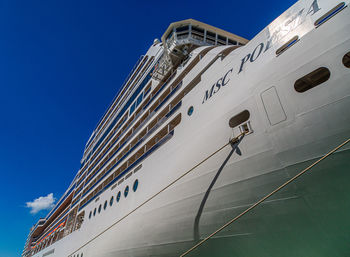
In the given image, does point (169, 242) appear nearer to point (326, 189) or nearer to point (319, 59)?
point (326, 189)

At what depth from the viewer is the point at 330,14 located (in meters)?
3.44

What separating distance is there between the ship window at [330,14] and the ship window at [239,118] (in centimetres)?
202

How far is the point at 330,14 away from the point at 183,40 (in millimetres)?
8260

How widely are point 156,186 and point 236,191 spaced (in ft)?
9.31

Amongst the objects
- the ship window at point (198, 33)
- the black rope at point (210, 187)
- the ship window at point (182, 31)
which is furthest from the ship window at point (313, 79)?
the ship window at point (198, 33)

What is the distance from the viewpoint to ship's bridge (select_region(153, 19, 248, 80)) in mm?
10586

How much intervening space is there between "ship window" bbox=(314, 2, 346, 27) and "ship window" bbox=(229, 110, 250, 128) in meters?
2.02

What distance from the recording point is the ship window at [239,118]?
420 cm

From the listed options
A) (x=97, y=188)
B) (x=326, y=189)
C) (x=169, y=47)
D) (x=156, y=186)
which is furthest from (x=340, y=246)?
(x=97, y=188)

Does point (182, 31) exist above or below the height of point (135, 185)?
above

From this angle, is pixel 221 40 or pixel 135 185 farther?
pixel 221 40

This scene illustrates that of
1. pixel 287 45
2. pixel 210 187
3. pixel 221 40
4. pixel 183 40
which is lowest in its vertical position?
pixel 210 187

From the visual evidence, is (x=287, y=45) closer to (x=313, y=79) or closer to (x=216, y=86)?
(x=313, y=79)

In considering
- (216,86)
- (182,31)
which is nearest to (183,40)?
(182,31)
